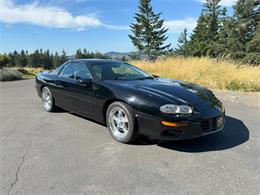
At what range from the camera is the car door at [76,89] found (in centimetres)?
465

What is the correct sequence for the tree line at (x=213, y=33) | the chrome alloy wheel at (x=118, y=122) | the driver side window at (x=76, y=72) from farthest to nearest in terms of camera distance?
the tree line at (x=213, y=33), the driver side window at (x=76, y=72), the chrome alloy wheel at (x=118, y=122)

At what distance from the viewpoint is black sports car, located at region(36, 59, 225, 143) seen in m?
3.61

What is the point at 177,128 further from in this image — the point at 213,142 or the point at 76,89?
the point at 76,89

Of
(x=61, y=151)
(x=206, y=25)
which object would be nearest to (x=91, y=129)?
(x=61, y=151)

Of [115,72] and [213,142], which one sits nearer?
[213,142]

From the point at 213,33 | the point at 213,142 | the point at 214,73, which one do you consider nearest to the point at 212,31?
the point at 213,33

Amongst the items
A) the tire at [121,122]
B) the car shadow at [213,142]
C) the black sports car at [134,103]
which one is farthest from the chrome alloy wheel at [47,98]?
the car shadow at [213,142]

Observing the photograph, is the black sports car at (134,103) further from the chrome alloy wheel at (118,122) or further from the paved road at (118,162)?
the paved road at (118,162)

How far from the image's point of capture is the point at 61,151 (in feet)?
12.2

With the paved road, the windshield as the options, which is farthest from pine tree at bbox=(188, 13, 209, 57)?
the paved road

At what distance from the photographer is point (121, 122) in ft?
13.3

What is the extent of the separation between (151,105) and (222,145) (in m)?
1.28

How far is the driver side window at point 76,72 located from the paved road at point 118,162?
932 millimetres

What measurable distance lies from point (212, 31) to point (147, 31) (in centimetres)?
1168
